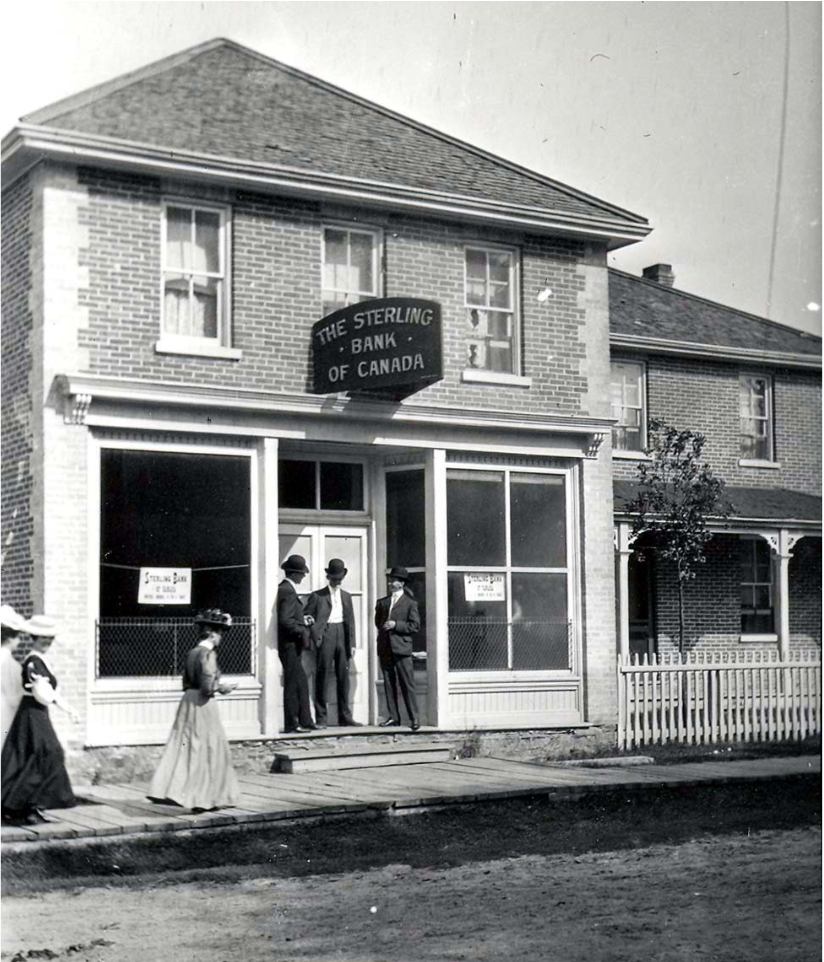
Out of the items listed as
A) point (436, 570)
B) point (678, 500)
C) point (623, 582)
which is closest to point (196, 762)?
point (436, 570)

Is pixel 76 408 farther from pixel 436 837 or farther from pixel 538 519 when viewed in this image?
pixel 538 519

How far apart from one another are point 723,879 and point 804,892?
1.67 ft

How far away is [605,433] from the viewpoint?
518 inches

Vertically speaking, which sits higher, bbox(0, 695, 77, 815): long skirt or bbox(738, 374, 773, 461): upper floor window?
bbox(738, 374, 773, 461): upper floor window

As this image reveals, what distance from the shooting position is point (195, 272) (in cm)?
1074

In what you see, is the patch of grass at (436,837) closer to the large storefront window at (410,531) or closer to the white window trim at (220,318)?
the large storefront window at (410,531)

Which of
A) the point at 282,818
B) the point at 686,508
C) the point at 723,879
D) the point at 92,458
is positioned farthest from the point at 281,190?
the point at 723,879

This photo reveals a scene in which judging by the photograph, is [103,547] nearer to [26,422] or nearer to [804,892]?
[26,422]

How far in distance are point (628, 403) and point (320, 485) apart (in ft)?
10.1

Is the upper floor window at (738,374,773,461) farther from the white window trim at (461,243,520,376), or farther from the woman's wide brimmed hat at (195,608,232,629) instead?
the woman's wide brimmed hat at (195,608,232,629)

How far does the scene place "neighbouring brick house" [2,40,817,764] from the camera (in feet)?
30.7

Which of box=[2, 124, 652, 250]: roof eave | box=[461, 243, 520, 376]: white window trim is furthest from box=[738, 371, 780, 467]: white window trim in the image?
box=[461, 243, 520, 376]: white window trim

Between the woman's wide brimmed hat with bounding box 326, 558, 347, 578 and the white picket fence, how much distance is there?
9.38ft

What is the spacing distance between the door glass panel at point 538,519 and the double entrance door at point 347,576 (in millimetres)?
1681
